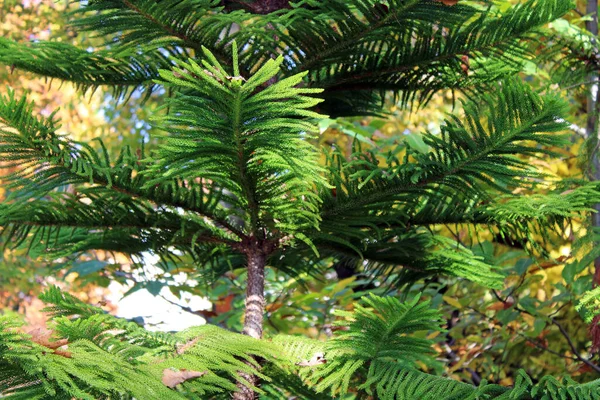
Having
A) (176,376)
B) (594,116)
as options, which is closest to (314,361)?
(176,376)

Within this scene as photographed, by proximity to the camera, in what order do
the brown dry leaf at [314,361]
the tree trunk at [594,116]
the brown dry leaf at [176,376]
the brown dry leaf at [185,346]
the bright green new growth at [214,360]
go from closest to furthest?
the bright green new growth at [214,360] → the brown dry leaf at [176,376] → the brown dry leaf at [185,346] → the brown dry leaf at [314,361] → the tree trunk at [594,116]

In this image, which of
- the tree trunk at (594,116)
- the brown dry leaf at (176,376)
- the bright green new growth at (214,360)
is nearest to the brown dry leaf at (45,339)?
the bright green new growth at (214,360)

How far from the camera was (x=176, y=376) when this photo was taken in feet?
3.86

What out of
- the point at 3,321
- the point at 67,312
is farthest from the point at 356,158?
Result: the point at 3,321

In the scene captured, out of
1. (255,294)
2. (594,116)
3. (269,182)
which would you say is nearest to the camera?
(269,182)

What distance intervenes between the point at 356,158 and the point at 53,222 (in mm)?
646

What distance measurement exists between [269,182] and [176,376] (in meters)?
0.38

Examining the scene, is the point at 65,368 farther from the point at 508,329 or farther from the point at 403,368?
the point at 508,329

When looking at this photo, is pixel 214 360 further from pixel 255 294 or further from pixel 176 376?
pixel 255 294

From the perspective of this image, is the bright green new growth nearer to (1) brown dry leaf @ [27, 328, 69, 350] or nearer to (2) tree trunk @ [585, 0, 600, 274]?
(1) brown dry leaf @ [27, 328, 69, 350]

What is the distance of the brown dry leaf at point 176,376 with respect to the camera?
1.17 m

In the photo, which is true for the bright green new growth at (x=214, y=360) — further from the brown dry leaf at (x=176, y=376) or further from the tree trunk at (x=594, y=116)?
the tree trunk at (x=594, y=116)

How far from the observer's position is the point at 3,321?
38.1 inches

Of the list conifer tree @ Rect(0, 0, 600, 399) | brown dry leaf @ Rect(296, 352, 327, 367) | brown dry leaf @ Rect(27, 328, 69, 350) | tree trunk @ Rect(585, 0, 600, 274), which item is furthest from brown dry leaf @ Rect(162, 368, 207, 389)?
tree trunk @ Rect(585, 0, 600, 274)
